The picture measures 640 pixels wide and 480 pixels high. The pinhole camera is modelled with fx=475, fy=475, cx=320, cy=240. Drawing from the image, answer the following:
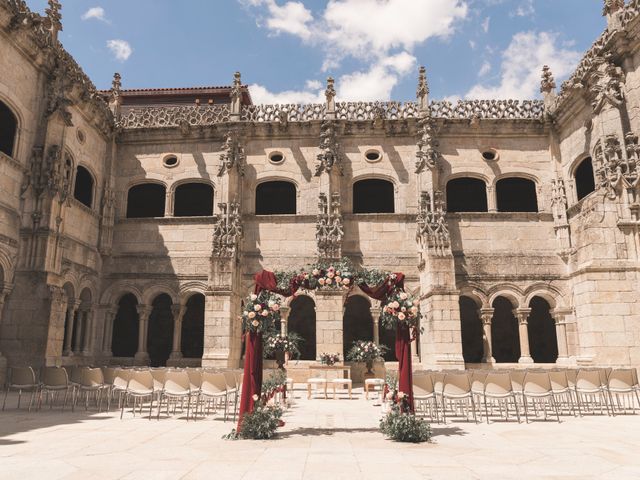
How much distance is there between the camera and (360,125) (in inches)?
788

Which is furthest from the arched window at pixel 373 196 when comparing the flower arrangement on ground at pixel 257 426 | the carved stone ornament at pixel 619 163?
the flower arrangement on ground at pixel 257 426

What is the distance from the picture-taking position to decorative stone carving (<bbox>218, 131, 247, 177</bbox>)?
1933cm

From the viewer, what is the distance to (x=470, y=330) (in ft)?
72.8

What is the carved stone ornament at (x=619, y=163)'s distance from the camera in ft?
47.6

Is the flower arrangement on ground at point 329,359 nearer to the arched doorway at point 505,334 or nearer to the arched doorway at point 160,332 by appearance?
the arched doorway at point 160,332

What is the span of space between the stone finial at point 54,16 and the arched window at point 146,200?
21.7ft

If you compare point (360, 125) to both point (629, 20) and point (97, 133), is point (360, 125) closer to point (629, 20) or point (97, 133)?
point (629, 20)

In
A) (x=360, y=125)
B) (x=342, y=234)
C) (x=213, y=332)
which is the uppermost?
(x=360, y=125)

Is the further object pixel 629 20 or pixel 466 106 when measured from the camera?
pixel 466 106

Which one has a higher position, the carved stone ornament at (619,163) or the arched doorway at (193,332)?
the carved stone ornament at (619,163)

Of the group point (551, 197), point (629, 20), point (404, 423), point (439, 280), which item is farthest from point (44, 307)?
point (629, 20)

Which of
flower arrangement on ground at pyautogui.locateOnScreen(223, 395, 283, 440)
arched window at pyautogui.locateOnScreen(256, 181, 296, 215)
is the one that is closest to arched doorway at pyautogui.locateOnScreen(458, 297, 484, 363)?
arched window at pyautogui.locateOnScreen(256, 181, 296, 215)

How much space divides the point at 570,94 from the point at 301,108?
1041cm

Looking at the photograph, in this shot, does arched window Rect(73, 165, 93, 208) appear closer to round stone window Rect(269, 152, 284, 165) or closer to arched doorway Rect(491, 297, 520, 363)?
round stone window Rect(269, 152, 284, 165)
